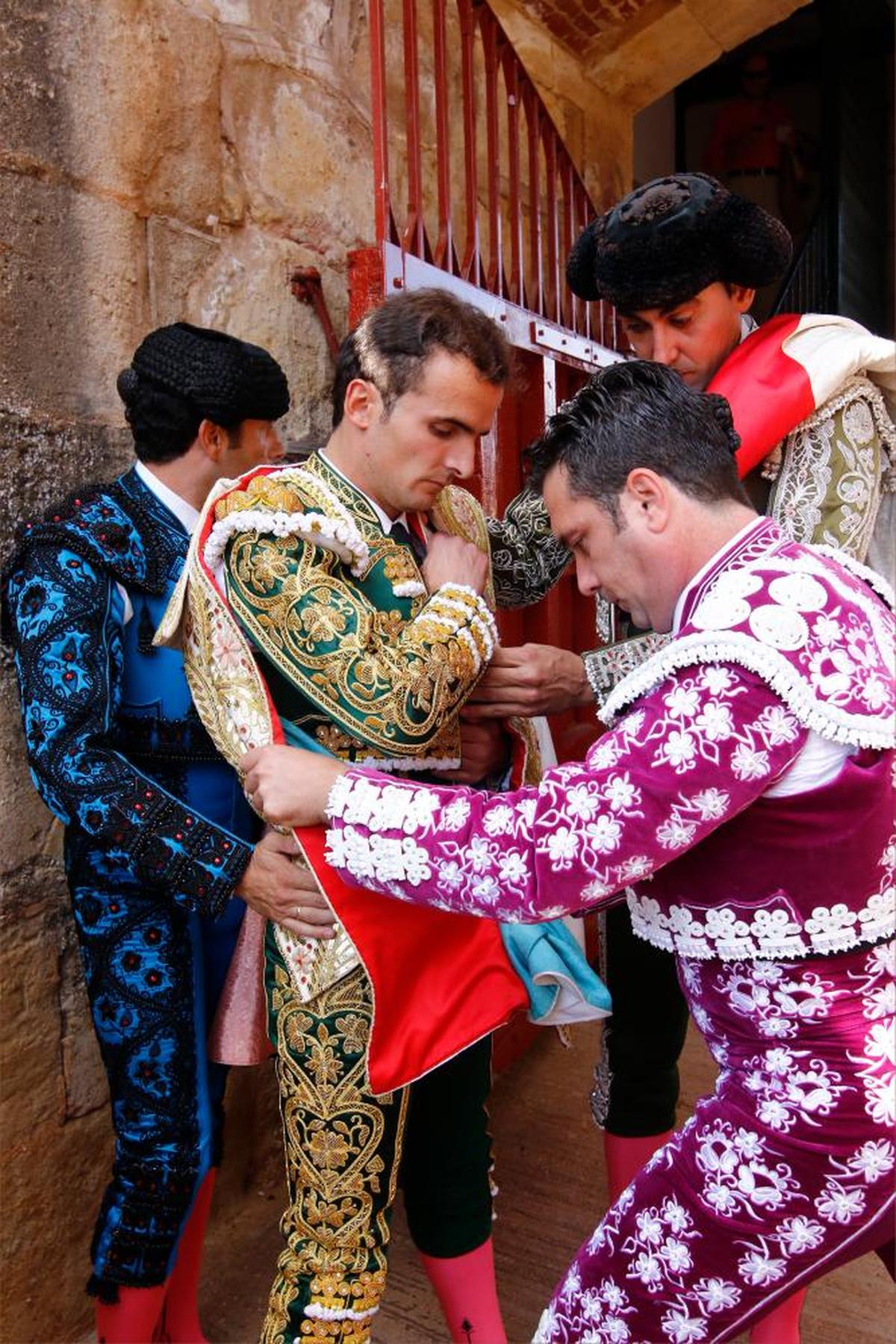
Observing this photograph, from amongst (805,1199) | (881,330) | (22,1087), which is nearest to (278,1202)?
(22,1087)

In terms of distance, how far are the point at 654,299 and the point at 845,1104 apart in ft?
4.03

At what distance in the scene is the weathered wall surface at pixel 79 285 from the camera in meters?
2.19

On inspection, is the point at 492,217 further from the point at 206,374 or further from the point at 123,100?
the point at 206,374

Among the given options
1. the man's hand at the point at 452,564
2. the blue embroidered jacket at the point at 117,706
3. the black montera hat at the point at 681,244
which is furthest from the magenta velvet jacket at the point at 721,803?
the black montera hat at the point at 681,244

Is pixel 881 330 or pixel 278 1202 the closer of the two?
pixel 278 1202

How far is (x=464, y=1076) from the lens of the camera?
1.97 metres

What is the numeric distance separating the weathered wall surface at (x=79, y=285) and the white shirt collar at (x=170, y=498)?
29 cm

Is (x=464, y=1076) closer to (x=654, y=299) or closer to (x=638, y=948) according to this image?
(x=638, y=948)

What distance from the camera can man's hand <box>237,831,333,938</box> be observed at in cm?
168

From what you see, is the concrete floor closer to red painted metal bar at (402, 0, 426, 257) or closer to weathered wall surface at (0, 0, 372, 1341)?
weathered wall surface at (0, 0, 372, 1341)

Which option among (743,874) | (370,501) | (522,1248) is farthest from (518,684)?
(522,1248)

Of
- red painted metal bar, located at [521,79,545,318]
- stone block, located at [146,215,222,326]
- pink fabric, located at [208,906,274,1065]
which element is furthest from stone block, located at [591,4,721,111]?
pink fabric, located at [208,906,274,1065]

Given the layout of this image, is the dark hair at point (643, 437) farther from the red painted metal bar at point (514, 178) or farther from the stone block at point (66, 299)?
the red painted metal bar at point (514, 178)

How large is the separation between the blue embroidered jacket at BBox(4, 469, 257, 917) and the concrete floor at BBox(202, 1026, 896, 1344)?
1.14 m
